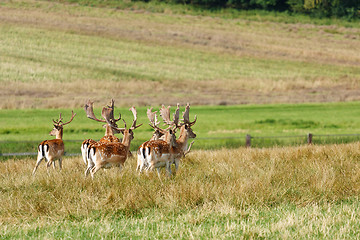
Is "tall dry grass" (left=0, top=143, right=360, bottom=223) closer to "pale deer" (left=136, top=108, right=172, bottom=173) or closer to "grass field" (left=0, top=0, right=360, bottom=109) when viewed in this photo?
"pale deer" (left=136, top=108, right=172, bottom=173)

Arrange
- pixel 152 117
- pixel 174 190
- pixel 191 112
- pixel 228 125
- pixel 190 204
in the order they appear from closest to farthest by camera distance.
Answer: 1. pixel 190 204
2. pixel 174 190
3. pixel 152 117
4. pixel 228 125
5. pixel 191 112

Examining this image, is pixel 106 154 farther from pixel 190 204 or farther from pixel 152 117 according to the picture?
pixel 190 204

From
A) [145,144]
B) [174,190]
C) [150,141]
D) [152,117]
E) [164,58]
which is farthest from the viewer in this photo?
[164,58]

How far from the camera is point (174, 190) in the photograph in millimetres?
10023

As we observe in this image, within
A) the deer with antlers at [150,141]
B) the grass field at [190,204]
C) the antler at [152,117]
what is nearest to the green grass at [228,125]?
the antler at [152,117]

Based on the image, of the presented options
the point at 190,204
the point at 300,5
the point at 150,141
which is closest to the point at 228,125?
the point at 150,141

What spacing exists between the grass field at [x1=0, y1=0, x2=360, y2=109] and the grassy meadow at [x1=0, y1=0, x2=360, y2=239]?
0.17 metres

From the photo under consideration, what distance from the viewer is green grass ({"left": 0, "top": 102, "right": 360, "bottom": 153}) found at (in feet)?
76.6

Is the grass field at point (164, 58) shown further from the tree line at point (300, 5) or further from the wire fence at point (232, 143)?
the wire fence at point (232, 143)

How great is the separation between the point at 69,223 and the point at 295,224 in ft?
10.5

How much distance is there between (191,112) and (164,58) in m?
22.1

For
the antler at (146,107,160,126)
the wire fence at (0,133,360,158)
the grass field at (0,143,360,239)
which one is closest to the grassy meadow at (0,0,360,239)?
the grass field at (0,143,360,239)

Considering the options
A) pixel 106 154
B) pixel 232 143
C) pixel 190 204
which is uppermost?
pixel 106 154

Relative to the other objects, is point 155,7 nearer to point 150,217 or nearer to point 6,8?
point 6,8
